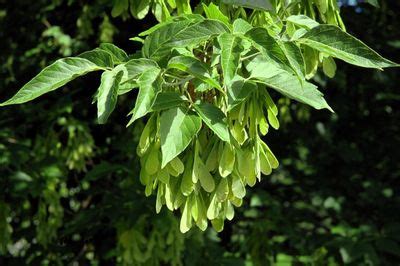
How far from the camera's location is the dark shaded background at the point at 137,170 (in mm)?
2738

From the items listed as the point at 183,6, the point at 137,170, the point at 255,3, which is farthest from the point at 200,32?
the point at 137,170

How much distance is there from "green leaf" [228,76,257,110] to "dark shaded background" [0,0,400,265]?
1523mm

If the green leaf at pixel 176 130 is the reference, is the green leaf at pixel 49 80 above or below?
above

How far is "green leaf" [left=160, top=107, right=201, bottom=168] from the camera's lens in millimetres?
919

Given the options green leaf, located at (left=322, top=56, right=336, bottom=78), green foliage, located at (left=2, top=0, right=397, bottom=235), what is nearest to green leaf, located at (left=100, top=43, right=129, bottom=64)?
green foliage, located at (left=2, top=0, right=397, bottom=235)

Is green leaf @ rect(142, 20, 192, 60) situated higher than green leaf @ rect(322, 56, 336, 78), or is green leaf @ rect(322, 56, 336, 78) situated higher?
green leaf @ rect(142, 20, 192, 60)

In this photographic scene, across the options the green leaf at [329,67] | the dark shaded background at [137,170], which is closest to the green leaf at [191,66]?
the green leaf at [329,67]

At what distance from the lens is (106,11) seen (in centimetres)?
320

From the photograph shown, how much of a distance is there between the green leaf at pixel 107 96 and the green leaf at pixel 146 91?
34 millimetres

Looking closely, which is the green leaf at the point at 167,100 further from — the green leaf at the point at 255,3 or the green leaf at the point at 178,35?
the green leaf at the point at 255,3

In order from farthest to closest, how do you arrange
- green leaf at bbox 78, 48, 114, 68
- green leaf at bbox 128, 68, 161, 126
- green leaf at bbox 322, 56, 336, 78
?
green leaf at bbox 322, 56, 336, 78 < green leaf at bbox 78, 48, 114, 68 < green leaf at bbox 128, 68, 161, 126

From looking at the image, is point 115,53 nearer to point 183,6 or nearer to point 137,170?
point 183,6

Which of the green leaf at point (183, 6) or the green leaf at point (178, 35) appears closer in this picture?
the green leaf at point (178, 35)

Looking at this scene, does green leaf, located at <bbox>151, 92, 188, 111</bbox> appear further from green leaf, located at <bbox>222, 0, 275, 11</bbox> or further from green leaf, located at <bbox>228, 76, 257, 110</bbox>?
green leaf, located at <bbox>222, 0, 275, 11</bbox>
